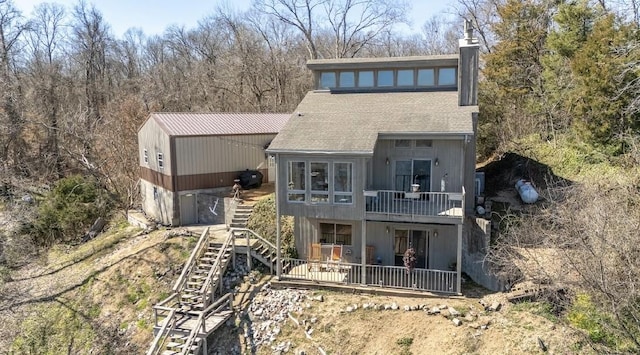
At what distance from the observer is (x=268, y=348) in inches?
538

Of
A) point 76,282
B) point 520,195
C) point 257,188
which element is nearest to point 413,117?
point 520,195

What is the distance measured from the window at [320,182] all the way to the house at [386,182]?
36 millimetres

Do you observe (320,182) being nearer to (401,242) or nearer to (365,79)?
(401,242)

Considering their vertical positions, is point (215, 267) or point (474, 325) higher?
point (215, 267)

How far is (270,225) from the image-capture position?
61.2 ft

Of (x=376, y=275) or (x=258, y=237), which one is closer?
(x=376, y=275)

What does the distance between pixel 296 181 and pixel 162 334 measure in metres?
6.65

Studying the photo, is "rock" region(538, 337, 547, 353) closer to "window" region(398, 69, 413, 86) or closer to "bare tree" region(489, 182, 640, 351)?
"bare tree" region(489, 182, 640, 351)

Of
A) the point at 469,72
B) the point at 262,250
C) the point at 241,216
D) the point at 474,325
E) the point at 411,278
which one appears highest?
the point at 469,72

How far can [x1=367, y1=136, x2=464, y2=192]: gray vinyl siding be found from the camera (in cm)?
1575

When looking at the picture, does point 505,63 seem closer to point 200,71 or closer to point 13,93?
point 200,71

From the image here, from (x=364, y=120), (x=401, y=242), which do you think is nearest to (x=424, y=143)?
(x=364, y=120)

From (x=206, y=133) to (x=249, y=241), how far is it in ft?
21.9

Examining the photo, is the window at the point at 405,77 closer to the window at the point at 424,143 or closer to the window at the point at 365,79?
the window at the point at 365,79
